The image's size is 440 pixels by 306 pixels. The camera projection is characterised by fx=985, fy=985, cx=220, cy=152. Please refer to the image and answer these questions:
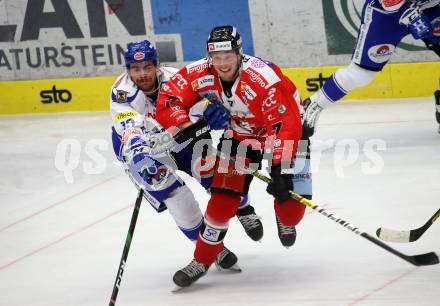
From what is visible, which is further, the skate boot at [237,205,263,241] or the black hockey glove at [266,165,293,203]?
the skate boot at [237,205,263,241]

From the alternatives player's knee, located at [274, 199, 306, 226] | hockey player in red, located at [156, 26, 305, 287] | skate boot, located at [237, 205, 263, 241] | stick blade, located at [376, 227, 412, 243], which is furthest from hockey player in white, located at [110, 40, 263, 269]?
stick blade, located at [376, 227, 412, 243]

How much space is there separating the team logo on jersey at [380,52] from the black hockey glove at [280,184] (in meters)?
2.11

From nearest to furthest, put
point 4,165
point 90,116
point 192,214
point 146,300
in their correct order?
point 146,300
point 192,214
point 4,165
point 90,116

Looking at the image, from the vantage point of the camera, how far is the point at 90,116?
8812 mm

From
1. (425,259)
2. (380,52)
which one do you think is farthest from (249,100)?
(380,52)

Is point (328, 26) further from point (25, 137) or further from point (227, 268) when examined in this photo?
point (227, 268)

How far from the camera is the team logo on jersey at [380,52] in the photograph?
619 cm

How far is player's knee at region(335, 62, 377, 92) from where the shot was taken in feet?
20.4

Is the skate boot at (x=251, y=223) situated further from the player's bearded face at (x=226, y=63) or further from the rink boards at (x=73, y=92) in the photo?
the rink boards at (x=73, y=92)

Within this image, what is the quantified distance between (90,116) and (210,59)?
4482 millimetres

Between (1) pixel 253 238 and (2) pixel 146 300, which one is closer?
(2) pixel 146 300

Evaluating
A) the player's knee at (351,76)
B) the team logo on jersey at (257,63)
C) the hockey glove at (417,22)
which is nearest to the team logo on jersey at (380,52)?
the player's knee at (351,76)

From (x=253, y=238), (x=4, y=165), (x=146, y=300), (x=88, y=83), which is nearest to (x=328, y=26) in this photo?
(x=88, y=83)

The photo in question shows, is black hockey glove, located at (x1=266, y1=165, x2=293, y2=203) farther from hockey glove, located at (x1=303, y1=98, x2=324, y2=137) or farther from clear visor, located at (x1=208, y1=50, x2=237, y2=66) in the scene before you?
hockey glove, located at (x1=303, y1=98, x2=324, y2=137)
